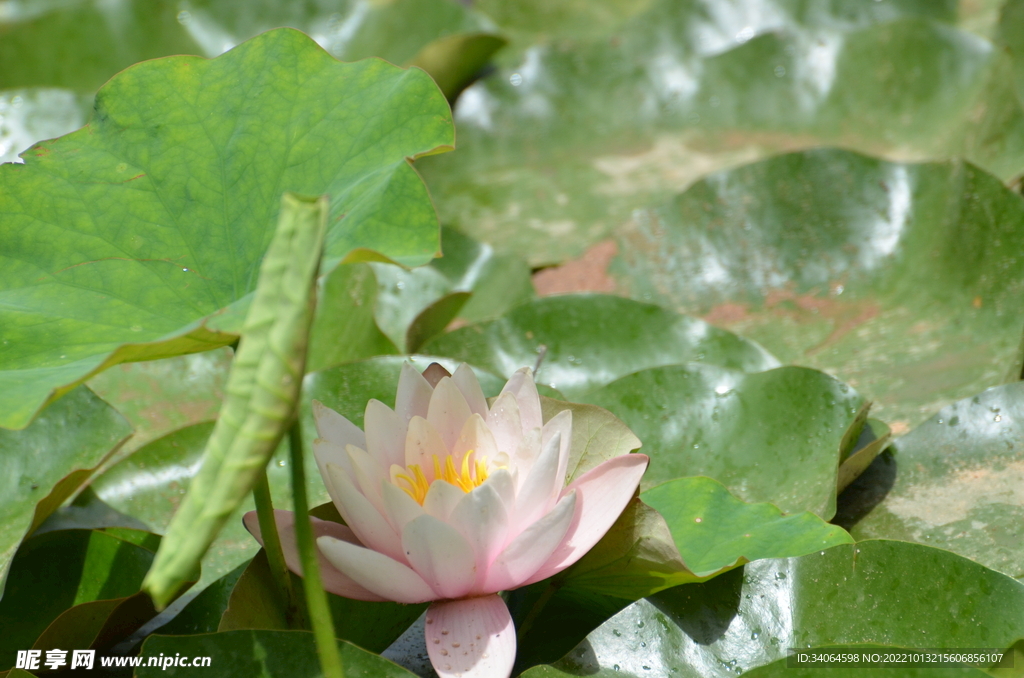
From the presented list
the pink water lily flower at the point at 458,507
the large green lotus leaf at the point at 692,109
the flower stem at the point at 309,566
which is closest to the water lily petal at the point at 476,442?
the pink water lily flower at the point at 458,507

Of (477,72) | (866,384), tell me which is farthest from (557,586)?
(477,72)

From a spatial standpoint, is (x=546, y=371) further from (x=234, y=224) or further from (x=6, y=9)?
(x=6, y=9)

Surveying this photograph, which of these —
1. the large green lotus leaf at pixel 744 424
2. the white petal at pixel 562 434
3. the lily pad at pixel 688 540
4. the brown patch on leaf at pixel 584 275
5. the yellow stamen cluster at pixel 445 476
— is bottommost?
the brown patch on leaf at pixel 584 275

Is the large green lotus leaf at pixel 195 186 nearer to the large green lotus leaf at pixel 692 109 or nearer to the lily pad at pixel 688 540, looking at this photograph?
the lily pad at pixel 688 540

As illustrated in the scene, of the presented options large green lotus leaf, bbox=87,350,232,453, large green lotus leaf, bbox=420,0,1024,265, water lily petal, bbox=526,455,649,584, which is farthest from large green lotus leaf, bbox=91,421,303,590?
Result: large green lotus leaf, bbox=420,0,1024,265

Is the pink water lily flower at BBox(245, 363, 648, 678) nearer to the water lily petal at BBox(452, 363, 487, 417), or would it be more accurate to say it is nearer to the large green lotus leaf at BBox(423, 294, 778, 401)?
the water lily petal at BBox(452, 363, 487, 417)

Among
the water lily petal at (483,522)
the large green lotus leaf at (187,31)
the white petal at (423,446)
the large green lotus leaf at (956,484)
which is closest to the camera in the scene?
the water lily petal at (483,522)
